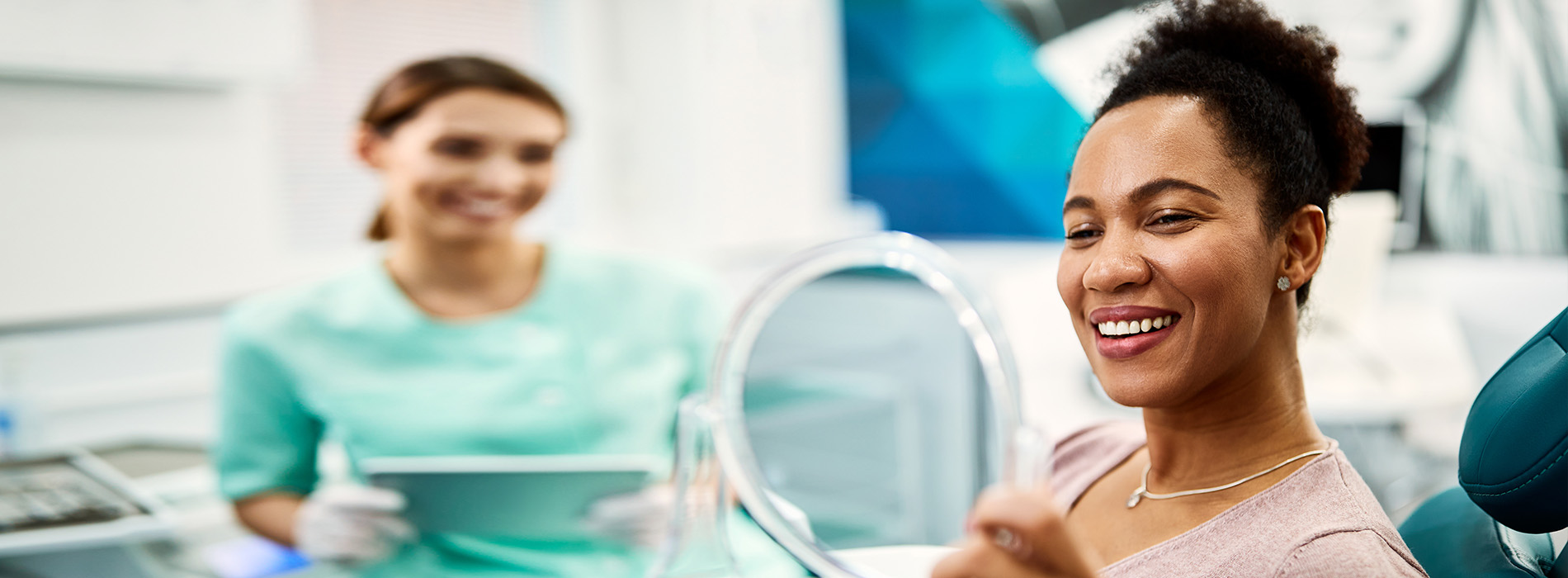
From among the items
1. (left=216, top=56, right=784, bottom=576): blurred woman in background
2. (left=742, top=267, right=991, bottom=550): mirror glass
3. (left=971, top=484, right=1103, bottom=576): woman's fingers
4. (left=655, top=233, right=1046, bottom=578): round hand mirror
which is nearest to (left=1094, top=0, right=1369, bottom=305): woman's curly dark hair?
(left=971, top=484, right=1103, bottom=576): woman's fingers

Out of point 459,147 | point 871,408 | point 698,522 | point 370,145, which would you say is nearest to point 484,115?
point 459,147

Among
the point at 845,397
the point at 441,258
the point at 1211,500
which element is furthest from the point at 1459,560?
the point at 845,397

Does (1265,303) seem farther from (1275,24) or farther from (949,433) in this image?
(949,433)

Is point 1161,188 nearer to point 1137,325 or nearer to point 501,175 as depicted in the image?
point 1137,325

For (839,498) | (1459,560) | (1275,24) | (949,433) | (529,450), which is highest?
(1275,24)

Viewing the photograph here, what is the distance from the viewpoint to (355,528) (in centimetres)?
147

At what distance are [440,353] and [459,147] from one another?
0.35 metres

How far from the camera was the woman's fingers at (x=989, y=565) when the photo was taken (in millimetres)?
512

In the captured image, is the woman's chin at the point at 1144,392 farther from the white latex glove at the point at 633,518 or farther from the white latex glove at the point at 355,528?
the white latex glove at the point at 355,528

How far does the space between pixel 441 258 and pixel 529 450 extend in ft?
1.24

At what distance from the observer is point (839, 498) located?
3164 millimetres

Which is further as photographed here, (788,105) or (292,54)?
(788,105)

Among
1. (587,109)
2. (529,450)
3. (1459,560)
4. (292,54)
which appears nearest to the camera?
(1459,560)

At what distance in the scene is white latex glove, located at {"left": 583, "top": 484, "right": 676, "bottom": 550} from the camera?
1.39 metres
